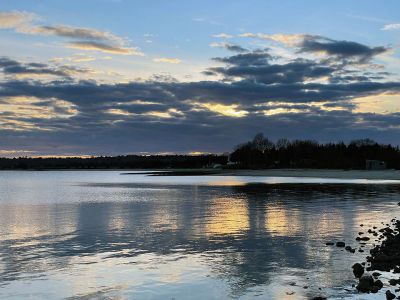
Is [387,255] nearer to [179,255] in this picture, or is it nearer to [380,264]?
[380,264]

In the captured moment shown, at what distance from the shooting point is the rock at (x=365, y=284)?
545 inches

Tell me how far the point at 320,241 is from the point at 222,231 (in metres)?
6.03

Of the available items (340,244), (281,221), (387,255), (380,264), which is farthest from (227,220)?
(380,264)

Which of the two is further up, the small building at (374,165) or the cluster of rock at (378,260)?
the small building at (374,165)

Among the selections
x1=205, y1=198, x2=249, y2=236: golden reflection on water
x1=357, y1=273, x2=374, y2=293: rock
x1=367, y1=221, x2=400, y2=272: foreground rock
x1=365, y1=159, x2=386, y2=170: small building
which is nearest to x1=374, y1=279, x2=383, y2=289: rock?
x1=357, y1=273, x2=374, y2=293: rock

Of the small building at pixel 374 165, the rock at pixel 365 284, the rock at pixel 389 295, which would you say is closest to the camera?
the rock at pixel 389 295

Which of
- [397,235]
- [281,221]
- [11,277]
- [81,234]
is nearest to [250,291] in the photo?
[11,277]

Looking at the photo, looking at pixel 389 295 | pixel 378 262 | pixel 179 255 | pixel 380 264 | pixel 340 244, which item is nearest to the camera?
pixel 389 295

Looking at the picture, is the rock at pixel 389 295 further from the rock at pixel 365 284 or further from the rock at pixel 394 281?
the rock at pixel 394 281

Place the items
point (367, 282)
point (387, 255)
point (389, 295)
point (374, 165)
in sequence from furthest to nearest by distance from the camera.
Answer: point (374, 165) < point (387, 255) < point (367, 282) < point (389, 295)

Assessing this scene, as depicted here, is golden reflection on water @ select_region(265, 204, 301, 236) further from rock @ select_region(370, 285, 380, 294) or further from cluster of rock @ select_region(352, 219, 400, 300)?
rock @ select_region(370, 285, 380, 294)

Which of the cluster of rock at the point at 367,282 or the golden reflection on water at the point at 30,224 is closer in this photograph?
the cluster of rock at the point at 367,282

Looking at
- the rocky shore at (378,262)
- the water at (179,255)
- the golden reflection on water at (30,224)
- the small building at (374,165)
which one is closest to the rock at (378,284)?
the rocky shore at (378,262)

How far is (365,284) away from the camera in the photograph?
46.0ft
